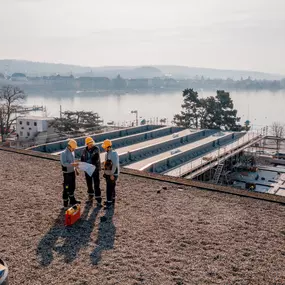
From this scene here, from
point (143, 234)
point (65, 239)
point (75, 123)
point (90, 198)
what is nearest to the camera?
point (65, 239)

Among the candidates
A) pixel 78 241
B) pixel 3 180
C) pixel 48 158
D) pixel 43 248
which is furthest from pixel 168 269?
pixel 48 158

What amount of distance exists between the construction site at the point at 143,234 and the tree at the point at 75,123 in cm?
1910

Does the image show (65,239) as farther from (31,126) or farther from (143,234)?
(31,126)

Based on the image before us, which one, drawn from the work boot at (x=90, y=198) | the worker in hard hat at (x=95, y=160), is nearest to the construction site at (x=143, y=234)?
the work boot at (x=90, y=198)

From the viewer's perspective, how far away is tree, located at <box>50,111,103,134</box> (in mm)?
28189

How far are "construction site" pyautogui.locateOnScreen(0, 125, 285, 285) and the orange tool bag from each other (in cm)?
10

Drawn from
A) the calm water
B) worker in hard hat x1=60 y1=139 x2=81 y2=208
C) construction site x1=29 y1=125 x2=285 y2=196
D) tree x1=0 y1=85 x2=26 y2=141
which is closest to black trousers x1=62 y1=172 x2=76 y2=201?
worker in hard hat x1=60 y1=139 x2=81 y2=208

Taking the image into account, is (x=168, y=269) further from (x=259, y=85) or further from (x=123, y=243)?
(x=259, y=85)

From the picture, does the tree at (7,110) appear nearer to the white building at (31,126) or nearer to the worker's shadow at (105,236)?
the white building at (31,126)

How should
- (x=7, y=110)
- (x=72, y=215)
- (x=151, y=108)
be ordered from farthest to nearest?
(x=151, y=108) < (x=7, y=110) < (x=72, y=215)

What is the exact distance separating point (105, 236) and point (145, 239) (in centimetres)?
53

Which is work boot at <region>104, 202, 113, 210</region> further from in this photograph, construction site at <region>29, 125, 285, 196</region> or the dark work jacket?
construction site at <region>29, 125, 285, 196</region>

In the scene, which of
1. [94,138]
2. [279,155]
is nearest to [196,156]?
[94,138]

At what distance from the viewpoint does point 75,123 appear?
97.1 ft
